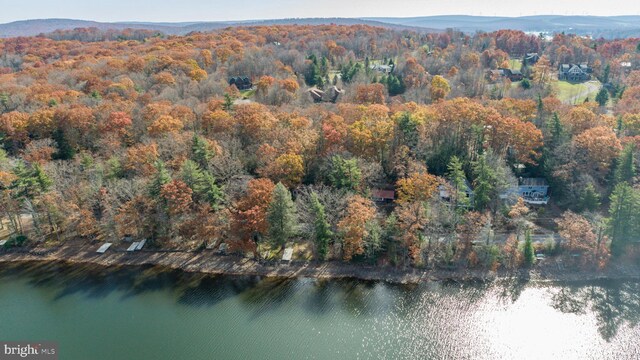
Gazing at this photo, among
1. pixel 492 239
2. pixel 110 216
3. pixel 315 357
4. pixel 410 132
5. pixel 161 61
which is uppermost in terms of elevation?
pixel 161 61

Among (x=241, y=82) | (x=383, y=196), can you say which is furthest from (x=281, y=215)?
(x=241, y=82)

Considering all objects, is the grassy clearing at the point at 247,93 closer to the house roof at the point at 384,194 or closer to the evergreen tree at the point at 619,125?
the house roof at the point at 384,194

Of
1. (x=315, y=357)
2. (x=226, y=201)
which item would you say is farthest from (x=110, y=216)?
(x=315, y=357)

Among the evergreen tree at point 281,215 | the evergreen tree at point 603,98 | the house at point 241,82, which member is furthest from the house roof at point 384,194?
the evergreen tree at point 603,98

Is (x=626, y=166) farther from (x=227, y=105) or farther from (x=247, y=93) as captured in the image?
(x=247, y=93)

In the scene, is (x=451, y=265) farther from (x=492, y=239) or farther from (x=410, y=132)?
(x=410, y=132)

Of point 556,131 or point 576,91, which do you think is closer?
point 556,131
